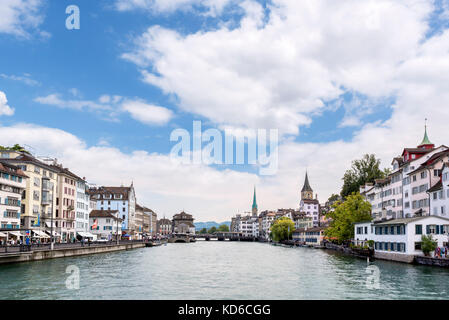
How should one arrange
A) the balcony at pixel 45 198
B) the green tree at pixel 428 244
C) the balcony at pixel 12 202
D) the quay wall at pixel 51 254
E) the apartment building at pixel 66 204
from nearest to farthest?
the quay wall at pixel 51 254 < the green tree at pixel 428 244 < the balcony at pixel 12 202 < the balcony at pixel 45 198 < the apartment building at pixel 66 204

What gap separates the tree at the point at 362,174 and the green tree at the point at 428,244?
61.9 meters

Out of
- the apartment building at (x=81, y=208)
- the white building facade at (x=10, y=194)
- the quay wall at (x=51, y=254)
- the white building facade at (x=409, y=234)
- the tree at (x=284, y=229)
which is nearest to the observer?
the quay wall at (x=51, y=254)

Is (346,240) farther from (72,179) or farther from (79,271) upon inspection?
(79,271)

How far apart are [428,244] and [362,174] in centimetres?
6560

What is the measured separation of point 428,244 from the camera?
191 ft

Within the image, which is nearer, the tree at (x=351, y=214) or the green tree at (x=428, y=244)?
the green tree at (x=428, y=244)

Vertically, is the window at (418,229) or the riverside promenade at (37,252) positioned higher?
the window at (418,229)

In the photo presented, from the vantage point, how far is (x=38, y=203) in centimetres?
8462

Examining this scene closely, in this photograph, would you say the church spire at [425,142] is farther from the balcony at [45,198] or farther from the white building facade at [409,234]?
the balcony at [45,198]

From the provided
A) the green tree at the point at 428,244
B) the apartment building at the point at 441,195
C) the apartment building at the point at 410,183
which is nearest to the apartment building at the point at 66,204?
the apartment building at the point at 410,183

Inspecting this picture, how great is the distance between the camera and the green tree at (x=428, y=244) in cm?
5812
